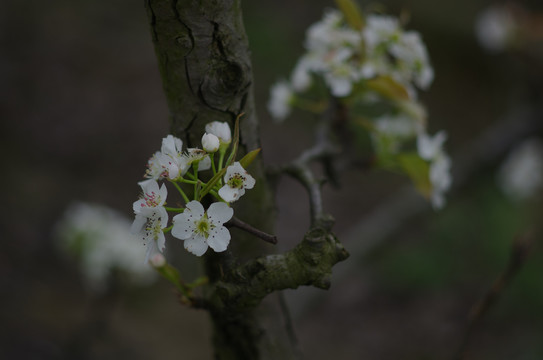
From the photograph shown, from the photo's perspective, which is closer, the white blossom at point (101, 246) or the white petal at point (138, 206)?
the white petal at point (138, 206)

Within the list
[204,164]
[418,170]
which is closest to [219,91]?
[204,164]

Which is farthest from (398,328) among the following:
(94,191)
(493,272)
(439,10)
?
(439,10)

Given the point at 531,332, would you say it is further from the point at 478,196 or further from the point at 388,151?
the point at 388,151

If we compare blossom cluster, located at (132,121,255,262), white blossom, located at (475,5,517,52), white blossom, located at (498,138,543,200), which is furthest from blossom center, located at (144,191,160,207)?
white blossom, located at (498,138,543,200)

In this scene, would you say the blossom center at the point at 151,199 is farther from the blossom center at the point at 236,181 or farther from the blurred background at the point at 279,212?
the blurred background at the point at 279,212

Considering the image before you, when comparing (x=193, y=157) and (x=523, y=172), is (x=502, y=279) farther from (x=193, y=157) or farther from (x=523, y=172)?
(x=523, y=172)

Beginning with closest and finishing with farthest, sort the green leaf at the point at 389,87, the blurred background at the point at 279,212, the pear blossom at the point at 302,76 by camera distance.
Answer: the green leaf at the point at 389,87, the pear blossom at the point at 302,76, the blurred background at the point at 279,212

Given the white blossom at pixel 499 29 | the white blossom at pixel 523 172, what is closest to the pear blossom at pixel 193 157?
the white blossom at pixel 499 29
